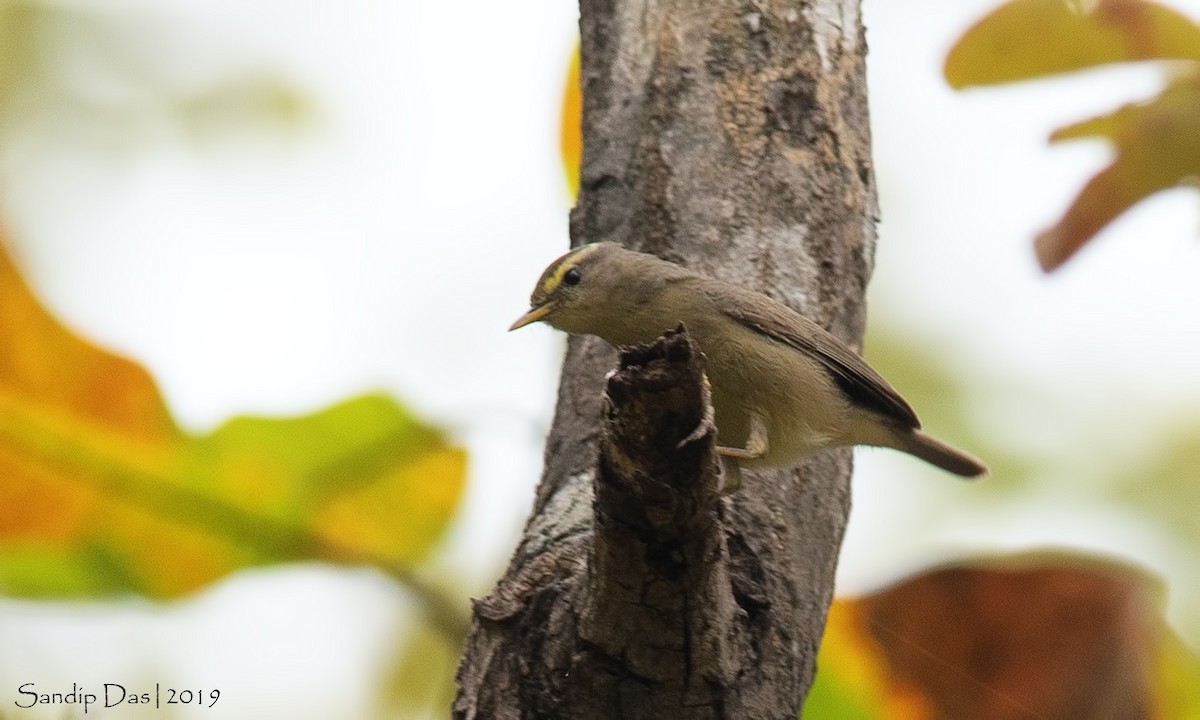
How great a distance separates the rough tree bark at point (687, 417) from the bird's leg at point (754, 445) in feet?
0.30

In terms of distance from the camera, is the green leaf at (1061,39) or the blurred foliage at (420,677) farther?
the blurred foliage at (420,677)

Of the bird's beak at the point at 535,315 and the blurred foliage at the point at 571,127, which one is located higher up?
the blurred foliage at the point at 571,127

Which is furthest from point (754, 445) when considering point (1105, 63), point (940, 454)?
point (1105, 63)

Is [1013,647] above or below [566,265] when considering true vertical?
below

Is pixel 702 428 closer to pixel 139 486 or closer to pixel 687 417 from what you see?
pixel 687 417

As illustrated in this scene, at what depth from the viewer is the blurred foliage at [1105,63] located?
2.85 metres

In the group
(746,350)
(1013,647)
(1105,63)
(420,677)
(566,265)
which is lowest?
(420,677)

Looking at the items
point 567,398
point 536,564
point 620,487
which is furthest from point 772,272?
point 620,487

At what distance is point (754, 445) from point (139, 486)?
1734 millimetres

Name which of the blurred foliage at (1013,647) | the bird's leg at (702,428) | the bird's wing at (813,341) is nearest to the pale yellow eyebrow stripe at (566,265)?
the bird's wing at (813,341)

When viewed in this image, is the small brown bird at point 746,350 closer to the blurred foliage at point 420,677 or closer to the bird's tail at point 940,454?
the bird's tail at point 940,454

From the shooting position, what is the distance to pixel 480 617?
8.95 ft

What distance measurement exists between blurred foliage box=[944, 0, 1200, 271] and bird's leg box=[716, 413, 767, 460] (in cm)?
84

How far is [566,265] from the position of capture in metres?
3.78
